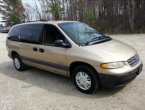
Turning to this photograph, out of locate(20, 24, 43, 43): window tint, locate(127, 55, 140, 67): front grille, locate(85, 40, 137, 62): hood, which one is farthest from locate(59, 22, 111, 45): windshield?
locate(127, 55, 140, 67): front grille

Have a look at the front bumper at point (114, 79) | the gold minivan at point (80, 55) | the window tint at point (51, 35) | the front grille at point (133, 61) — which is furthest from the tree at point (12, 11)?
the front bumper at point (114, 79)

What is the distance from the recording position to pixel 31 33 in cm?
675

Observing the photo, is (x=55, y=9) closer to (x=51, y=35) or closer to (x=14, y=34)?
(x=14, y=34)

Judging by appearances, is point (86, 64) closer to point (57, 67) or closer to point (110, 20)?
point (57, 67)

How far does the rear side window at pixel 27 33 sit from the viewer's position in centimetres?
644

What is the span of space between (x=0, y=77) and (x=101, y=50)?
3935 millimetres

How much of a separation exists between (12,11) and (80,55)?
5134 centimetres

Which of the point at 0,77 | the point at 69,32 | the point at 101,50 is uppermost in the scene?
the point at 69,32

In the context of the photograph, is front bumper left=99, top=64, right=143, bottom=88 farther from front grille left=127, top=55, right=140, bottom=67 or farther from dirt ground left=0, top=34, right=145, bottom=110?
dirt ground left=0, top=34, right=145, bottom=110

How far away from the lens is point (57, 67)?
578cm

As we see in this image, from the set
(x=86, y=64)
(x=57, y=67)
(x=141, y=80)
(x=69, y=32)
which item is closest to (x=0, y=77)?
(x=57, y=67)

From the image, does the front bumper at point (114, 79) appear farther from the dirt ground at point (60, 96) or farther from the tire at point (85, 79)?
the dirt ground at point (60, 96)

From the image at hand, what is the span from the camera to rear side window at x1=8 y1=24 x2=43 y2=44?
6437mm

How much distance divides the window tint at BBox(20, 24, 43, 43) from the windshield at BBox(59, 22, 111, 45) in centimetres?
86
